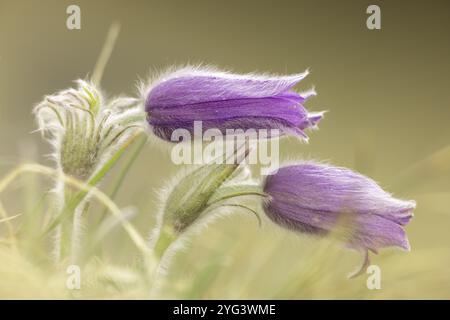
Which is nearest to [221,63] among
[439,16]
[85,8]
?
[85,8]

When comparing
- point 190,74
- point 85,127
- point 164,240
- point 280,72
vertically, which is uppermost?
point 280,72

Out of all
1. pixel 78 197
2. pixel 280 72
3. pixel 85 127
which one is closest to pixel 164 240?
pixel 78 197

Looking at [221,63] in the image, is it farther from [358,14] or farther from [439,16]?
[439,16]

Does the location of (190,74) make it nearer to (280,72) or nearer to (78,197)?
(78,197)

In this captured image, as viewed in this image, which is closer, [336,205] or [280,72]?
[336,205]

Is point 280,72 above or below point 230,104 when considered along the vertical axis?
above
